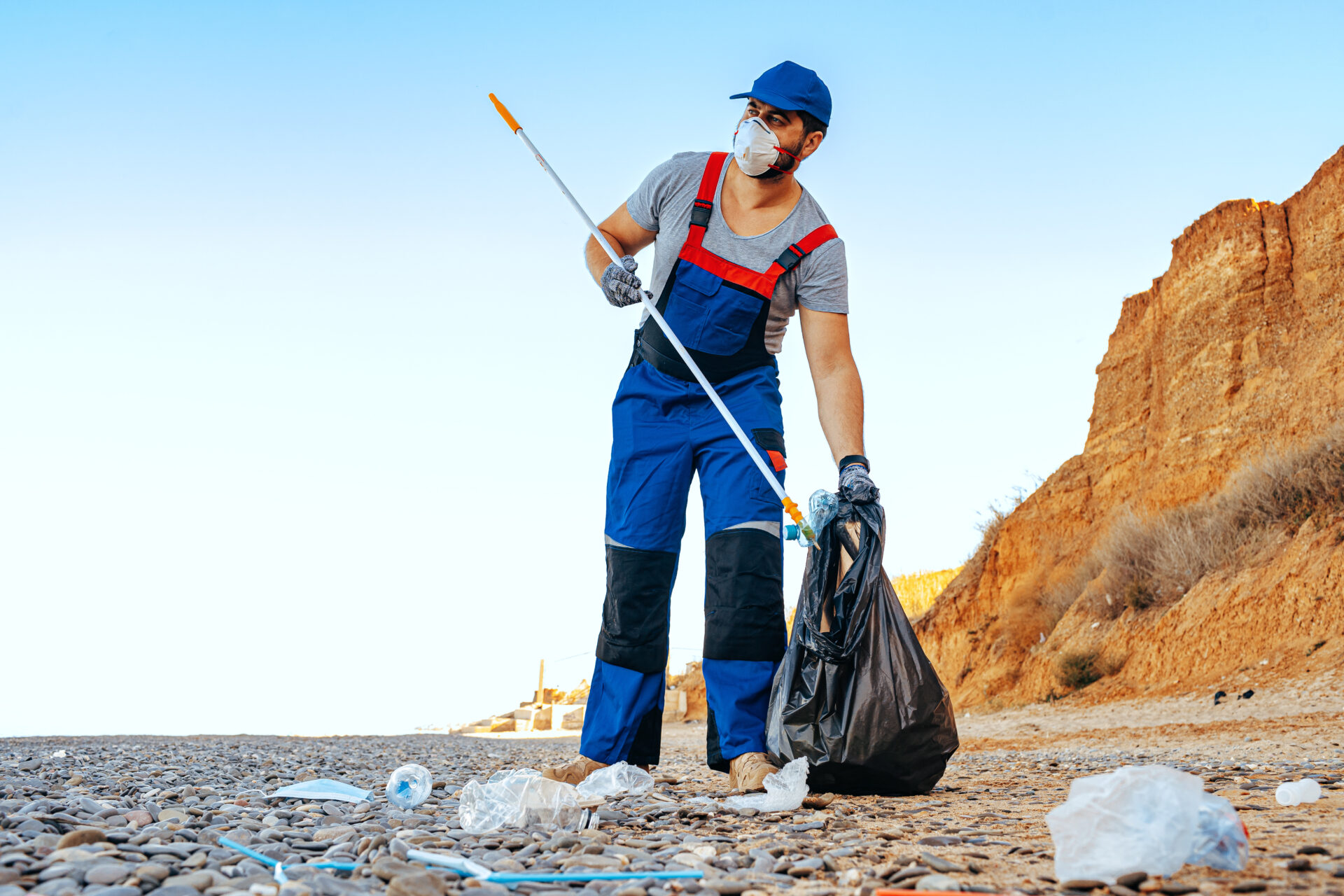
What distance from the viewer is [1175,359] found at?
15086mm

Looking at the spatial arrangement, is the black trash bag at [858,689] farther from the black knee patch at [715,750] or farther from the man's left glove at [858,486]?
the black knee patch at [715,750]

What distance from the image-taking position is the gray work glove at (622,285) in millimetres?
3734

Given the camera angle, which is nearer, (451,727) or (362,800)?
(362,800)

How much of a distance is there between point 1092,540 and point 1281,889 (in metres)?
14.0

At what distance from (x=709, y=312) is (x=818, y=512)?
876 mm

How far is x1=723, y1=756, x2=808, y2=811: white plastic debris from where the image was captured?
9.37 feet

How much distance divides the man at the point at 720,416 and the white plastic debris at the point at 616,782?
0.29 feet

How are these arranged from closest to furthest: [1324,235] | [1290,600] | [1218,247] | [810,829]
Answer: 1. [810,829]
2. [1290,600]
3. [1324,235]
4. [1218,247]

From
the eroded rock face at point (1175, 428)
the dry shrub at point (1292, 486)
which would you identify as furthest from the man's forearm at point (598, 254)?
the dry shrub at point (1292, 486)

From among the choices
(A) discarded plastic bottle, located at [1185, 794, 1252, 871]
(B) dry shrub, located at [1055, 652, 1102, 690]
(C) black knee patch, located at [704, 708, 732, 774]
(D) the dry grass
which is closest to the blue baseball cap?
(C) black knee patch, located at [704, 708, 732, 774]

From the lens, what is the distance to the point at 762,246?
11.7 ft

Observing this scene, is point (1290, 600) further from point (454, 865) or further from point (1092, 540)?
point (454, 865)

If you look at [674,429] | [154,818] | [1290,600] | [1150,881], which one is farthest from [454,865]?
[1290,600]

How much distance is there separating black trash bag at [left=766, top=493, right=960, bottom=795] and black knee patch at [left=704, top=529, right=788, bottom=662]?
0.45 feet
